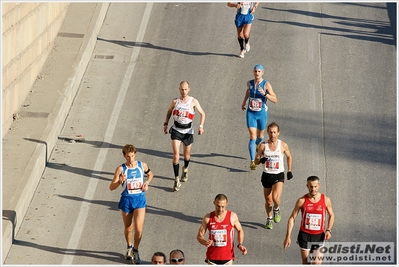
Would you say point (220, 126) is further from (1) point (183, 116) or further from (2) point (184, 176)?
(1) point (183, 116)

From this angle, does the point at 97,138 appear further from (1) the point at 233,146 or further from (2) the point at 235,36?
(2) the point at 235,36

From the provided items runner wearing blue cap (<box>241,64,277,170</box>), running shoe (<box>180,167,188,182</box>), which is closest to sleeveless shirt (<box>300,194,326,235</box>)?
runner wearing blue cap (<box>241,64,277,170</box>)

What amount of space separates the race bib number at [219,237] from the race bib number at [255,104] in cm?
399

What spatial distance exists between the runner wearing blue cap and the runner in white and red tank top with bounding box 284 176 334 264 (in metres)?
3.10

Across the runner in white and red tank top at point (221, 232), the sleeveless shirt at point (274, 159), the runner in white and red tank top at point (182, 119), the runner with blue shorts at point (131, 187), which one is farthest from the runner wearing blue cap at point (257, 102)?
the runner in white and red tank top at point (221, 232)

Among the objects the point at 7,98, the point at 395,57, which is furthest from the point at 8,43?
the point at 395,57

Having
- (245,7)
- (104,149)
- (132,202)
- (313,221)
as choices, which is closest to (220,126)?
(104,149)

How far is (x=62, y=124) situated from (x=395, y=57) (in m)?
8.00

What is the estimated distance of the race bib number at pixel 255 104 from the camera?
15797 mm

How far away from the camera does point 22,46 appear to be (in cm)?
1761

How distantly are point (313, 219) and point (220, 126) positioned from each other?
5343 millimetres

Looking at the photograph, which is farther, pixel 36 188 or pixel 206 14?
pixel 206 14

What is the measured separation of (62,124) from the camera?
17578 mm

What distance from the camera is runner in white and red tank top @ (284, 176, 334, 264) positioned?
12641 millimetres
